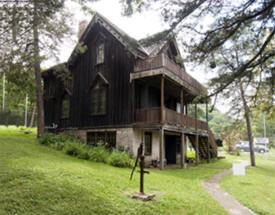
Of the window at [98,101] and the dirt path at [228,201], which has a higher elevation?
the window at [98,101]

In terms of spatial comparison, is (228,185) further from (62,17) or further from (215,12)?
(62,17)

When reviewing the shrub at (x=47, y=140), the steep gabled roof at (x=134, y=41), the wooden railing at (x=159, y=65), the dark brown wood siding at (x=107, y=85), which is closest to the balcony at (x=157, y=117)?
the dark brown wood siding at (x=107, y=85)

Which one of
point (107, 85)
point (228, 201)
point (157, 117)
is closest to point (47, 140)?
point (107, 85)

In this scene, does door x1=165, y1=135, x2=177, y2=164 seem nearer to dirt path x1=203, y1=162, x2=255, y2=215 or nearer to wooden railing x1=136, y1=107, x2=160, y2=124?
wooden railing x1=136, y1=107, x2=160, y2=124

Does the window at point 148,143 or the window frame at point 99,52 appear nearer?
the window at point 148,143

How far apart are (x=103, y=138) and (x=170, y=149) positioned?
6.84 metres

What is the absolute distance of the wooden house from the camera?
15010 mm

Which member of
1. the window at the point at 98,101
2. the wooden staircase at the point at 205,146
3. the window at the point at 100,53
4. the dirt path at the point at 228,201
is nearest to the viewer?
the dirt path at the point at 228,201

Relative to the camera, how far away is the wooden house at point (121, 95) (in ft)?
49.2

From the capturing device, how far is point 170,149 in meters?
21.1

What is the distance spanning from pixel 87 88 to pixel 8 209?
13.5 m

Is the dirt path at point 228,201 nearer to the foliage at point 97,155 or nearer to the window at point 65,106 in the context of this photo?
the foliage at point 97,155

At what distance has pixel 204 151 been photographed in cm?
2267

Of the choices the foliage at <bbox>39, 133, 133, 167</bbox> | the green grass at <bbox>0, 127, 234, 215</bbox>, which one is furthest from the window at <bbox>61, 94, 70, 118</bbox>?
the green grass at <bbox>0, 127, 234, 215</bbox>
